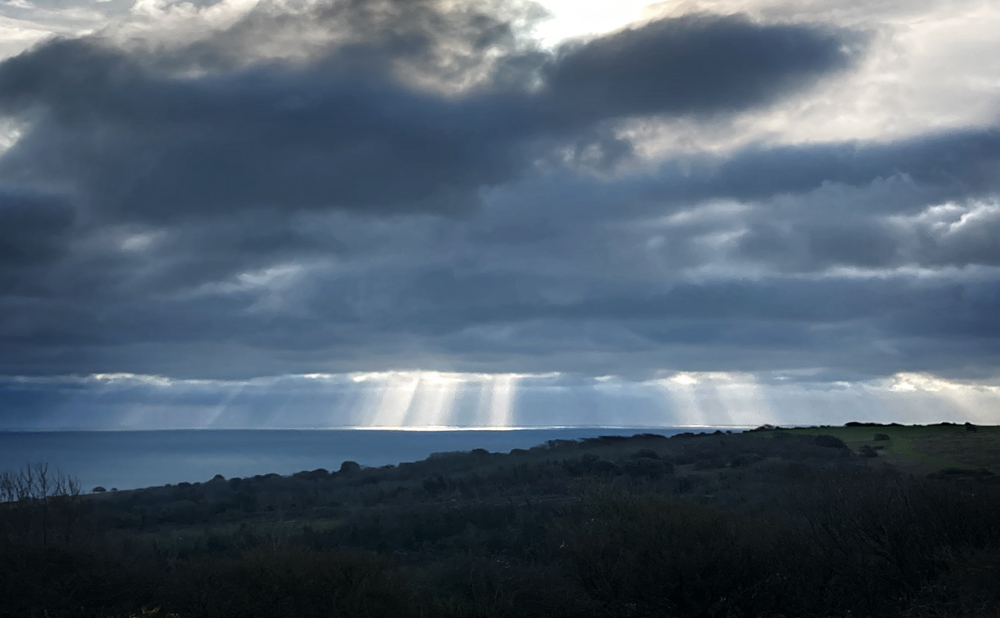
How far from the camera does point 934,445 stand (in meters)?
54.1

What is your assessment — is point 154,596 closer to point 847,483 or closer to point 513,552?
point 513,552

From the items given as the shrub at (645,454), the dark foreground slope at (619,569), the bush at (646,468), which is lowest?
the dark foreground slope at (619,569)

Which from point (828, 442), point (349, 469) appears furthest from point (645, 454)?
point (349, 469)

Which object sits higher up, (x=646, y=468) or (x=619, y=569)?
(x=646, y=468)

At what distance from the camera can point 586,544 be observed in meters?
21.9

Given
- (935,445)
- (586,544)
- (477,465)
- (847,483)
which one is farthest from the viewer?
(477,465)

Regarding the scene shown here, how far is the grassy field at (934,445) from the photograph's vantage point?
44562mm

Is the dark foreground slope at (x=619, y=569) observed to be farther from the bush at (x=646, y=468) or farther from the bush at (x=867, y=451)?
the bush at (x=867, y=451)

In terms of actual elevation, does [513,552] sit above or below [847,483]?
below

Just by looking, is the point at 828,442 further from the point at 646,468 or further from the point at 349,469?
the point at 349,469

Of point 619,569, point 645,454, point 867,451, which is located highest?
point 645,454

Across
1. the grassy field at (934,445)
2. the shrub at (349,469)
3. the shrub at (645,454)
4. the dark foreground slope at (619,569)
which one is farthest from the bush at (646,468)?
the shrub at (349,469)

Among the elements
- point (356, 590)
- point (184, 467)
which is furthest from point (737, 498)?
point (184, 467)

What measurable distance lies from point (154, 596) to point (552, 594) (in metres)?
9.37
